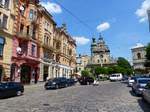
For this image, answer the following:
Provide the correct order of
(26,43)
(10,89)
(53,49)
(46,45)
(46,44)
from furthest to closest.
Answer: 1. (53,49)
2. (46,44)
3. (46,45)
4. (26,43)
5. (10,89)

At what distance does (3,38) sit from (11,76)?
6.08m

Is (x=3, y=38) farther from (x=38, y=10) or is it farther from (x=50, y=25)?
(x=50, y=25)

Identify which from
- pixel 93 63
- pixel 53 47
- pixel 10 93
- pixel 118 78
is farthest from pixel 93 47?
pixel 10 93

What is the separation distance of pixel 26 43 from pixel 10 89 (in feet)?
65.3

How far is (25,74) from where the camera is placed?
41.0m

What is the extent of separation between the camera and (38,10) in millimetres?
45406

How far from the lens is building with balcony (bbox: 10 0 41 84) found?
3748 centimetres

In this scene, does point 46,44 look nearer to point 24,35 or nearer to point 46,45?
point 46,45

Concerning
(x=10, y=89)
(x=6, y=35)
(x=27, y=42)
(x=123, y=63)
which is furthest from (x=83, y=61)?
(x=10, y=89)

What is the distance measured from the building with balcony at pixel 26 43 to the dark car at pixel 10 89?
1423 cm

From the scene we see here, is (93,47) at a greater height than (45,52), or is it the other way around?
(93,47)

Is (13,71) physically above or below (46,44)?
below

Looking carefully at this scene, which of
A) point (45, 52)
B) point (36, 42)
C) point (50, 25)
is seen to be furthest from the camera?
point (50, 25)

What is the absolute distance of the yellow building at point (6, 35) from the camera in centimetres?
3344
